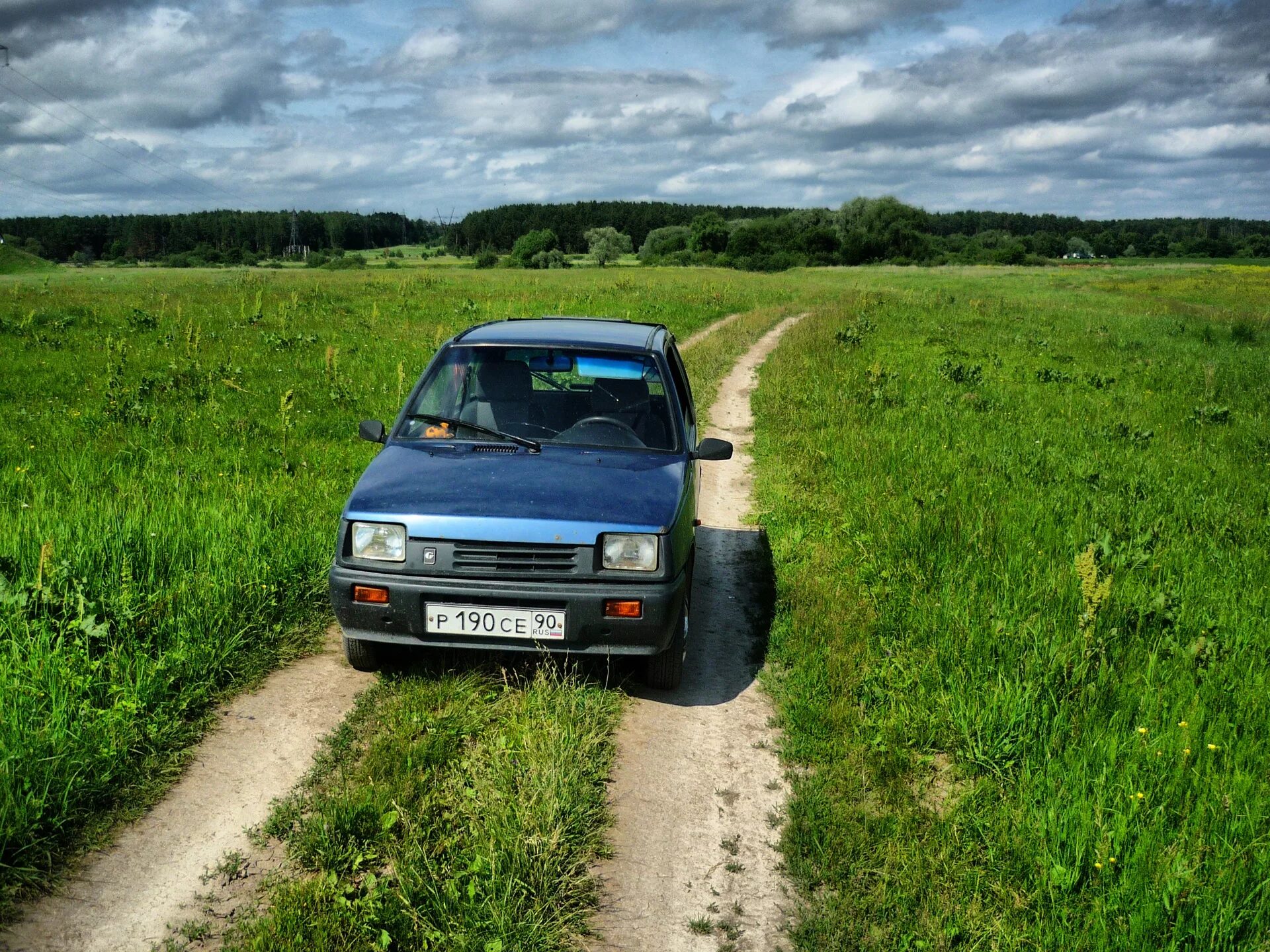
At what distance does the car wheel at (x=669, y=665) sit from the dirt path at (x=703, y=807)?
8 cm

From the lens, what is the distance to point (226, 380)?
37.3ft

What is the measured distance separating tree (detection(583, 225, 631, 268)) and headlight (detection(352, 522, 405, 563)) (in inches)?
4068

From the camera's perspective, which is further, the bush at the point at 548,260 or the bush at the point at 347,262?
the bush at the point at 548,260

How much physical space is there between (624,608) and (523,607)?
0.46m

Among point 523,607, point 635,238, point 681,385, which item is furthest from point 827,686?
point 635,238

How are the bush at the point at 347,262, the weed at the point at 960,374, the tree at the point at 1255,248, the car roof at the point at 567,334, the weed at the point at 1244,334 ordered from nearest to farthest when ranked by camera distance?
the car roof at the point at 567,334 → the weed at the point at 960,374 → the weed at the point at 1244,334 → the bush at the point at 347,262 → the tree at the point at 1255,248

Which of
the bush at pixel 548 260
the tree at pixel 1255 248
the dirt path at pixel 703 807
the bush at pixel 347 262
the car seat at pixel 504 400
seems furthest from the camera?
the tree at pixel 1255 248

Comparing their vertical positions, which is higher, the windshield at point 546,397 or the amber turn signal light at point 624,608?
the windshield at point 546,397

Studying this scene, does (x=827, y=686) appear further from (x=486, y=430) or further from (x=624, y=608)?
(x=486, y=430)

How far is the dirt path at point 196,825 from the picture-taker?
111 inches

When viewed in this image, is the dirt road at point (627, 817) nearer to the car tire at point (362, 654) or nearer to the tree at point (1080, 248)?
the car tire at point (362, 654)

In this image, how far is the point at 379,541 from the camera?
4258 mm

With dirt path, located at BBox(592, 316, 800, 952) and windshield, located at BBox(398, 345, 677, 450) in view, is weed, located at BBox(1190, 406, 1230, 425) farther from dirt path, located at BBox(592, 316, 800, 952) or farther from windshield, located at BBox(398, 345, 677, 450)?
windshield, located at BBox(398, 345, 677, 450)

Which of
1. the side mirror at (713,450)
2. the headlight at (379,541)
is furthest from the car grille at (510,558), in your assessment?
the side mirror at (713,450)
